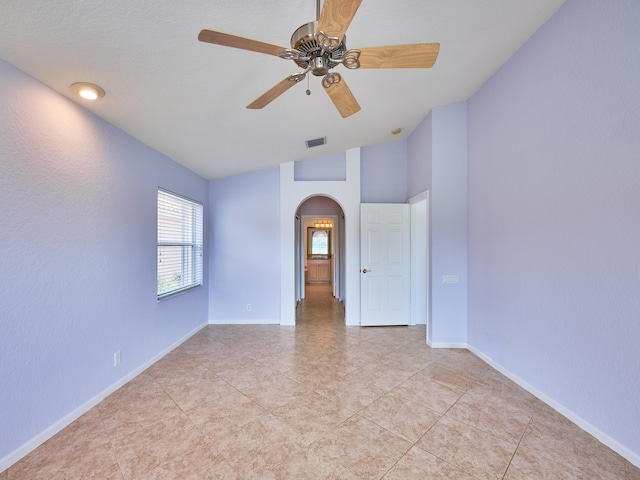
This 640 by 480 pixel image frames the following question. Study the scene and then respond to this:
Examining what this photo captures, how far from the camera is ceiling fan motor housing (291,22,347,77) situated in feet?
4.26

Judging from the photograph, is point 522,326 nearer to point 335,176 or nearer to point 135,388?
point 335,176

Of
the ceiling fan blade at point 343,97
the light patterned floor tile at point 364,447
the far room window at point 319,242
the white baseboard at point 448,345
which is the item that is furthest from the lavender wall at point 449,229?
the far room window at point 319,242

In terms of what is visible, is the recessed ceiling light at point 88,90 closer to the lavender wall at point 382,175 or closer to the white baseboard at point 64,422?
the white baseboard at point 64,422

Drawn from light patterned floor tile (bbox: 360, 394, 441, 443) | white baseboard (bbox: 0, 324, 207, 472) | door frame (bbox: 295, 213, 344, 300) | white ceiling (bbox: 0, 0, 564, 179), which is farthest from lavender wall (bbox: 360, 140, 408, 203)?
white baseboard (bbox: 0, 324, 207, 472)

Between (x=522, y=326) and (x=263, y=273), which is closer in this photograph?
(x=522, y=326)

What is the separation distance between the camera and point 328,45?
52.3 inches

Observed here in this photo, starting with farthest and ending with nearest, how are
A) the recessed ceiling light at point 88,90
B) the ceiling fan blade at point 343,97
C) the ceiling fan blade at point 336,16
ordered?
1. the recessed ceiling light at point 88,90
2. the ceiling fan blade at point 343,97
3. the ceiling fan blade at point 336,16

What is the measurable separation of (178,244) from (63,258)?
1.66 meters

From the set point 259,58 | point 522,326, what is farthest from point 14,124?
point 522,326

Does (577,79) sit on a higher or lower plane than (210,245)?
higher

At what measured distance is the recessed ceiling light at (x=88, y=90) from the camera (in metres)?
1.85

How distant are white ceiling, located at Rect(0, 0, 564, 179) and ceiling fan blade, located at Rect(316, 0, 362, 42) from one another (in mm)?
584

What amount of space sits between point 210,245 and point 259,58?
324 cm

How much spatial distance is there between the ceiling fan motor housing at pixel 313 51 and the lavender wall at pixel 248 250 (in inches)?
122
